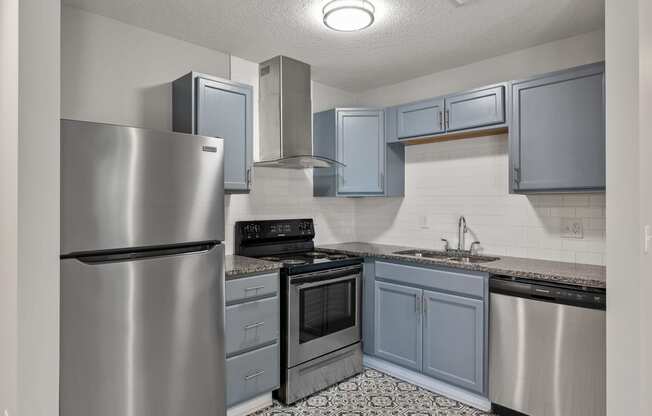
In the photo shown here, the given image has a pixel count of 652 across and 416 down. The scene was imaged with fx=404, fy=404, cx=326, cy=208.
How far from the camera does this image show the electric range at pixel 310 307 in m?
2.68

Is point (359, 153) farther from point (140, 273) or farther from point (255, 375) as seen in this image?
point (140, 273)

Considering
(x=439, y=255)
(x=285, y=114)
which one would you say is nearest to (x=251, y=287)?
(x=285, y=114)

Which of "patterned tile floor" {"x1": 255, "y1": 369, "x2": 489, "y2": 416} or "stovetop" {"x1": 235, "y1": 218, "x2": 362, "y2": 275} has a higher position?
"stovetop" {"x1": 235, "y1": 218, "x2": 362, "y2": 275}

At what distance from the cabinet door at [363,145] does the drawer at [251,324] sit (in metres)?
1.36

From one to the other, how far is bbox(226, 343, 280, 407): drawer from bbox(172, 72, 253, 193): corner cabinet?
1093mm

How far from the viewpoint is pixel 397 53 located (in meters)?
3.07

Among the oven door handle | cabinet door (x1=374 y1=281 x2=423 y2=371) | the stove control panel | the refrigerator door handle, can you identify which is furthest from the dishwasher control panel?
the refrigerator door handle

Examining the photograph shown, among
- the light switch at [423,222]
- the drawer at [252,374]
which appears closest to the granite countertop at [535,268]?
the light switch at [423,222]

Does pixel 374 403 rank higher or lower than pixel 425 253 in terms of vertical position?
lower

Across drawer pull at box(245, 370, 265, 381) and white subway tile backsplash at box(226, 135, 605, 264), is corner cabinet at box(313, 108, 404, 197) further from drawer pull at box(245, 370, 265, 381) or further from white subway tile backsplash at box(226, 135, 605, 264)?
drawer pull at box(245, 370, 265, 381)

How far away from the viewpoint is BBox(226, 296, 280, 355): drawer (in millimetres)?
2398

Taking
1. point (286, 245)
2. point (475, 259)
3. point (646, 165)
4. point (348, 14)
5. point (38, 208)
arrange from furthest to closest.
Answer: point (286, 245)
point (475, 259)
point (348, 14)
point (38, 208)
point (646, 165)

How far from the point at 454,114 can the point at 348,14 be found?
121cm

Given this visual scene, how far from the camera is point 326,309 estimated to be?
292cm
